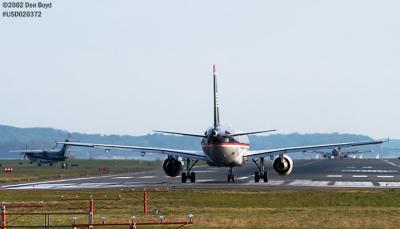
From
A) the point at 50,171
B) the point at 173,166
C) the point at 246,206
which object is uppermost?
the point at 173,166

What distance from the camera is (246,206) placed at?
4462 cm

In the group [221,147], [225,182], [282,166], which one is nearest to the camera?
[221,147]

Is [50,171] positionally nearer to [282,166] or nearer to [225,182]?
[225,182]

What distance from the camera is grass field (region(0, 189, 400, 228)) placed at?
115 ft

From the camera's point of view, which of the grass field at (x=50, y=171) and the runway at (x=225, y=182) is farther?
the grass field at (x=50, y=171)

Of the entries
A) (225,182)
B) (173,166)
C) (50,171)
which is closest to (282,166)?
(225,182)

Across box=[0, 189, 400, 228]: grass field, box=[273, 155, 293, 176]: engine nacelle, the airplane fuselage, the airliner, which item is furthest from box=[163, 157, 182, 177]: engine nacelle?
box=[0, 189, 400, 228]: grass field

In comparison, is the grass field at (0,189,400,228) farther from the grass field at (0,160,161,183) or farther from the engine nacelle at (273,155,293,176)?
the grass field at (0,160,161,183)

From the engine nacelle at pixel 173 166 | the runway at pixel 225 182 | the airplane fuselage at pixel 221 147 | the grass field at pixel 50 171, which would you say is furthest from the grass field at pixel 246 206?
the grass field at pixel 50 171

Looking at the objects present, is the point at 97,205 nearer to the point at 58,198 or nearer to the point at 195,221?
the point at 58,198

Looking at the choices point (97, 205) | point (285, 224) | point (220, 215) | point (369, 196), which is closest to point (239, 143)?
point (369, 196)

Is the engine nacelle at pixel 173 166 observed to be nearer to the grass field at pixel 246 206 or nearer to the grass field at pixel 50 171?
the grass field at pixel 246 206

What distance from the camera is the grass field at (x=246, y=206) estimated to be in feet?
115

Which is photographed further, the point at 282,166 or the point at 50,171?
the point at 50,171
